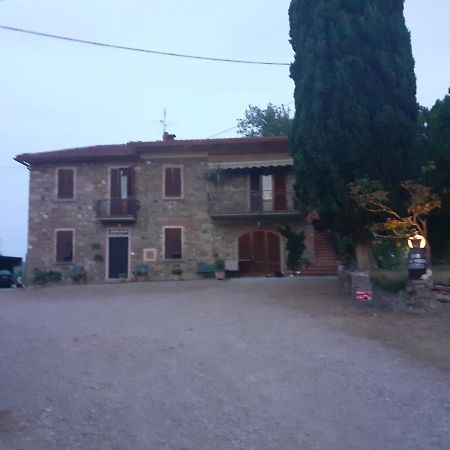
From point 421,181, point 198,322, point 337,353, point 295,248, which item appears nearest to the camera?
point 337,353

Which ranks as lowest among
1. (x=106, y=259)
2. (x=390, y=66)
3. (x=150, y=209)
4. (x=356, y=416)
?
(x=356, y=416)

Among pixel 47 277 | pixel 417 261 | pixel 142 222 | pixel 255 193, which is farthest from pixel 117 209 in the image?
pixel 417 261

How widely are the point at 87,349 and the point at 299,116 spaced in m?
9.27

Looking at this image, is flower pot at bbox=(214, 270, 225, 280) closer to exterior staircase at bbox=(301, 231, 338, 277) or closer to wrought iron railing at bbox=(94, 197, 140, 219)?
exterior staircase at bbox=(301, 231, 338, 277)

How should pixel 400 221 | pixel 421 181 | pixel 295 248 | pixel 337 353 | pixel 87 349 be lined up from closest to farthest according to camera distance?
pixel 337 353
pixel 87 349
pixel 400 221
pixel 421 181
pixel 295 248

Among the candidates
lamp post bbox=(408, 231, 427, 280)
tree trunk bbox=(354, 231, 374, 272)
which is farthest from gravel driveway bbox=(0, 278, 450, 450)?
tree trunk bbox=(354, 231, 374, 272)

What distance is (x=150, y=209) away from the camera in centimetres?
2755

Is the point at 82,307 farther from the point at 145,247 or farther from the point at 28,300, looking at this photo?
the point at 145,247

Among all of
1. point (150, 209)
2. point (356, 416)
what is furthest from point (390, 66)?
point (150, 209)

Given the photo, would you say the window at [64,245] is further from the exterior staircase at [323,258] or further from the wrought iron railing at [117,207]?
the exterior staircase at [323,258]

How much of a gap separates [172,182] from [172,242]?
262 cm

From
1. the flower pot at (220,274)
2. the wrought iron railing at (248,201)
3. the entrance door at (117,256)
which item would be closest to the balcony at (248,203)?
the wrought iron railing at (248,201)

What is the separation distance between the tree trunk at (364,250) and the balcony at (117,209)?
505 inches

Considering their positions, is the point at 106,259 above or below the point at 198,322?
above
